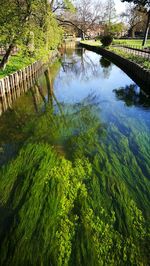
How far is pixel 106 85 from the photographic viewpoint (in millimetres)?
23359

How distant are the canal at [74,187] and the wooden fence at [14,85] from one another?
5.66 feet

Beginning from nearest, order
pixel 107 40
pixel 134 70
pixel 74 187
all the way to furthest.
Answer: pixel 74 187 → pixel 134 70 → pixel 107 40

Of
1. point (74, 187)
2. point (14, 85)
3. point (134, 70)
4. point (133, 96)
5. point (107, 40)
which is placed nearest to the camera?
point (74, 187)

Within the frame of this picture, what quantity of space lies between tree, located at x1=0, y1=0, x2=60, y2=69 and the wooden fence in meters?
1.87

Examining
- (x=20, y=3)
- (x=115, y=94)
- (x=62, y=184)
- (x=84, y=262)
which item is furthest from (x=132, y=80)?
(x=84, y=262)

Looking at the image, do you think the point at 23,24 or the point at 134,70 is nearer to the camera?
the point at 23,24

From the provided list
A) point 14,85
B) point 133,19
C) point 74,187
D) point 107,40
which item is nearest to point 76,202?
point 74,187

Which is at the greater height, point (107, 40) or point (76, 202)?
point (107, 40)

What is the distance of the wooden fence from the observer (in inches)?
663

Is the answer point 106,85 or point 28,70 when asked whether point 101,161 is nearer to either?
point 106,85

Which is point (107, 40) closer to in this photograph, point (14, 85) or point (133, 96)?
point (133, 96)

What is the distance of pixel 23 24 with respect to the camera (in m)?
19.9

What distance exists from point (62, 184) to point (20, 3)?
1851 centimetres

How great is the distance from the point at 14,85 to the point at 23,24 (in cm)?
486
